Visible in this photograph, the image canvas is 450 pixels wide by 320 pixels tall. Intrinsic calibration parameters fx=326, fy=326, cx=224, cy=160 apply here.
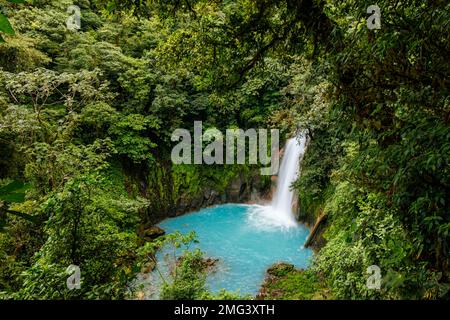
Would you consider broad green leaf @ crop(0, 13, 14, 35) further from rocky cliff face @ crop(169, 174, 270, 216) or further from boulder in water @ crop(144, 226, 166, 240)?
rocky cliff face @ crop(169, 174, 270, 216)

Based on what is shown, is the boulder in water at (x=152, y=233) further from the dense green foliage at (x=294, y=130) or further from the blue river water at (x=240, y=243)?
the dense green foliage at (x=294, y=130)

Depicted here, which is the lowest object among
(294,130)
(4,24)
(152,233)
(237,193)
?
(152,233)

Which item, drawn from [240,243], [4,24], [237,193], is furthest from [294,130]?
Result: [4,24]

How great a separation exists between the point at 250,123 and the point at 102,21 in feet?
24.8

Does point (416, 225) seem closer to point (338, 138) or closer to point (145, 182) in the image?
point (338, 138)

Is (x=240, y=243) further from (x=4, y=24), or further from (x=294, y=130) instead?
(x=4, y=24)

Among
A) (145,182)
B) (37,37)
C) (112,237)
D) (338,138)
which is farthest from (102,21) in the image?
(112,237)

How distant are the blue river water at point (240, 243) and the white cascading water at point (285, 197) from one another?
253mm

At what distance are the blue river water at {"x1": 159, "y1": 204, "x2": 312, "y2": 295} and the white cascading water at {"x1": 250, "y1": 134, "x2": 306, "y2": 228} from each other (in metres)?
0.25

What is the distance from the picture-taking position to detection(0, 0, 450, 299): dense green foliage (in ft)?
7.54

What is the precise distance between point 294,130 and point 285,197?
4.22 metres

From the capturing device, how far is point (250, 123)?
14570 millimetres

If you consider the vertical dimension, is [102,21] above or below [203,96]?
above

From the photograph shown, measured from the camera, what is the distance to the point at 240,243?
10.6 meters
